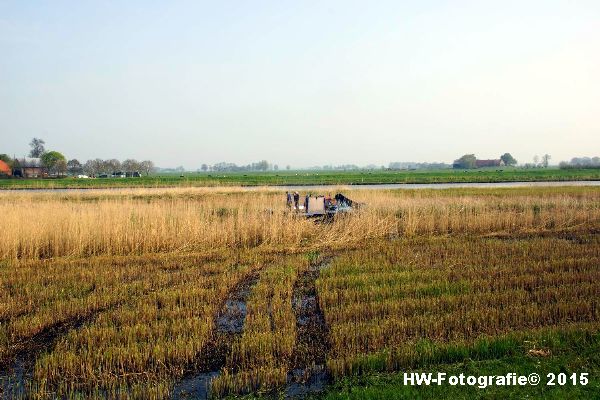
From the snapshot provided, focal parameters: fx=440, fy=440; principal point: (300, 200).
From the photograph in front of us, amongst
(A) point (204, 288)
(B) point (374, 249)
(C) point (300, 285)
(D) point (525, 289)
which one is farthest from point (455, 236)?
(A) point (204, 288)

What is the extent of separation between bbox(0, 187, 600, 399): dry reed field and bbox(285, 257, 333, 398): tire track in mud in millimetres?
32

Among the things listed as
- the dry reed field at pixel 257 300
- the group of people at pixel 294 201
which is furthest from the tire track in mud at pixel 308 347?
the group of people at pixel 294 201

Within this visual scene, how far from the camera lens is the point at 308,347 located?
5.84 m

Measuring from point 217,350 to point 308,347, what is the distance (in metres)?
1.20

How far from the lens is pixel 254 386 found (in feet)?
16.0

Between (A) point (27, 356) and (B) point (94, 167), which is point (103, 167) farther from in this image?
(A) point (27, 356)

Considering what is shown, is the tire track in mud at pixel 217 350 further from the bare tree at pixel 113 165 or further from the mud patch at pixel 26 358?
the bare tree at pixel 113 165

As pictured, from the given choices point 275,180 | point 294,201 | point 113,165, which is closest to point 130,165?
point 113,165

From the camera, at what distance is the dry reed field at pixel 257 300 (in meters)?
5.30

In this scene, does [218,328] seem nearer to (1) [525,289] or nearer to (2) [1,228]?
(1) [525,289]

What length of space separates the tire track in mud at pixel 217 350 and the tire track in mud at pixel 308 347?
0.89 m

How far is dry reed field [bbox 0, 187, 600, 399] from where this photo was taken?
5297 millimetres

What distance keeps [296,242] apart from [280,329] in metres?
7.24

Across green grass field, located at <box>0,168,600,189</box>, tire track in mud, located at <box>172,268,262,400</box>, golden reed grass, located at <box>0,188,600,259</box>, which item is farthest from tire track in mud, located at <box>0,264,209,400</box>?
green grass field, located at <box>0,168,600,189</box>
